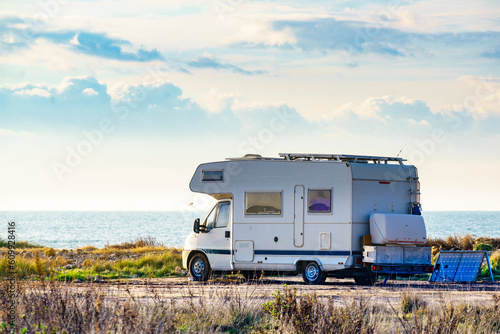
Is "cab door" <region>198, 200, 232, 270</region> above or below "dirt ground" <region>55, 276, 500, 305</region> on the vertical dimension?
above

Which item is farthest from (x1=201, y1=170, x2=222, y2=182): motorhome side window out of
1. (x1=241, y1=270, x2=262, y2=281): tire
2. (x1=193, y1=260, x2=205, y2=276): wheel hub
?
(x1=241, y1=270, x2=262, y2=281): tire

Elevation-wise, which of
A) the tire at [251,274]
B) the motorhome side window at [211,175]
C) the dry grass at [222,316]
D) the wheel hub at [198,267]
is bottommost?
the dry grass at [222,316]

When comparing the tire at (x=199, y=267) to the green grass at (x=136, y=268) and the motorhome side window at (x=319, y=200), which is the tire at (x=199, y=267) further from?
the motorhome side window at (x=319, y=200)

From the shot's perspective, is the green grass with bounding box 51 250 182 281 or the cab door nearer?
the cab door

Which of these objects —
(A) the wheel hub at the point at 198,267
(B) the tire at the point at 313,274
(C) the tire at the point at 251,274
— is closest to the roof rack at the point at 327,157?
(B) the tire at the point at 313,274

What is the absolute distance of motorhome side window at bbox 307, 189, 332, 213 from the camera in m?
18.4

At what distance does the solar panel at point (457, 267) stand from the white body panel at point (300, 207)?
1827 millimetres

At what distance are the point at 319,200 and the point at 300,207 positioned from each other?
51 centimetres

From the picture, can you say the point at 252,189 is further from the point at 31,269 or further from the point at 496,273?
the point at 496,273

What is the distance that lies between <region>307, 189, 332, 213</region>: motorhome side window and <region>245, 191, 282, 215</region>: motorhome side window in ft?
2.53

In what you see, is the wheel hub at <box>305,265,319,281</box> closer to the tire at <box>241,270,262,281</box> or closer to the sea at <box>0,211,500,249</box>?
the tire at <box>241,270,262,281</box>

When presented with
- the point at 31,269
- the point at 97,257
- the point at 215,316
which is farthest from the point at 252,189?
the point at 97,257

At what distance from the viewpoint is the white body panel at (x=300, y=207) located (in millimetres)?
18344

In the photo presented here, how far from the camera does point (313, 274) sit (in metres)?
18.6
